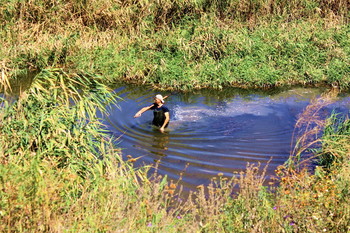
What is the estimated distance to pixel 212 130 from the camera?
38.6 ft

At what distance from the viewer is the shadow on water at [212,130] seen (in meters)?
9.90

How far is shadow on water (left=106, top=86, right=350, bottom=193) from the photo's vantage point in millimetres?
9898

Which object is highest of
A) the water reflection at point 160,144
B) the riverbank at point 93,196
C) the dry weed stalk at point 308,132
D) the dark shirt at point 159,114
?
the riverbank at point 93,196

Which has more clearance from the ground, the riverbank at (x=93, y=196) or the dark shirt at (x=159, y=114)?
the riverbank at (x=93, y=196)

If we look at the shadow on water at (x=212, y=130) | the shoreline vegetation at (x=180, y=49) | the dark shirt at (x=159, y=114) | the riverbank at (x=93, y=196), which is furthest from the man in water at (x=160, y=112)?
the riverbank at (x=93, y=196)

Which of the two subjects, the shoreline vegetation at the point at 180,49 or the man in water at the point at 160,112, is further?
the man in water at the point at 160,112

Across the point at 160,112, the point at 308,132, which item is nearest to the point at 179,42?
the point at 160,112

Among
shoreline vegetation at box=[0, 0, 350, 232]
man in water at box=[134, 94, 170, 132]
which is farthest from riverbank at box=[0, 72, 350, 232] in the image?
man in water at box=[134, 94, 170, 132]

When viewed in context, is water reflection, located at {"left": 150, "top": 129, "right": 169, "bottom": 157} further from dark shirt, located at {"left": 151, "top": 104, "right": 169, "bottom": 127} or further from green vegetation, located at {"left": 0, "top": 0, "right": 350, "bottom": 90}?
green vegetation, located at {"left": 0, "top": 0, "right": 350, "bottom": 90}

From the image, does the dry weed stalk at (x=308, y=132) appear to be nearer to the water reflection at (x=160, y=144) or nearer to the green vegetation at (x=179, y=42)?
the water reflection at (x=160, y=144)

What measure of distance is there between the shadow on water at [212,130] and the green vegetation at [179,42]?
68cm

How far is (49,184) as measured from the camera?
5500 mm

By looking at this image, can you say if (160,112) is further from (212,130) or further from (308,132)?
(308,132)

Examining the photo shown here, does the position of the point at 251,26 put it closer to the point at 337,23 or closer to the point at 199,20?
the point at 199,20
